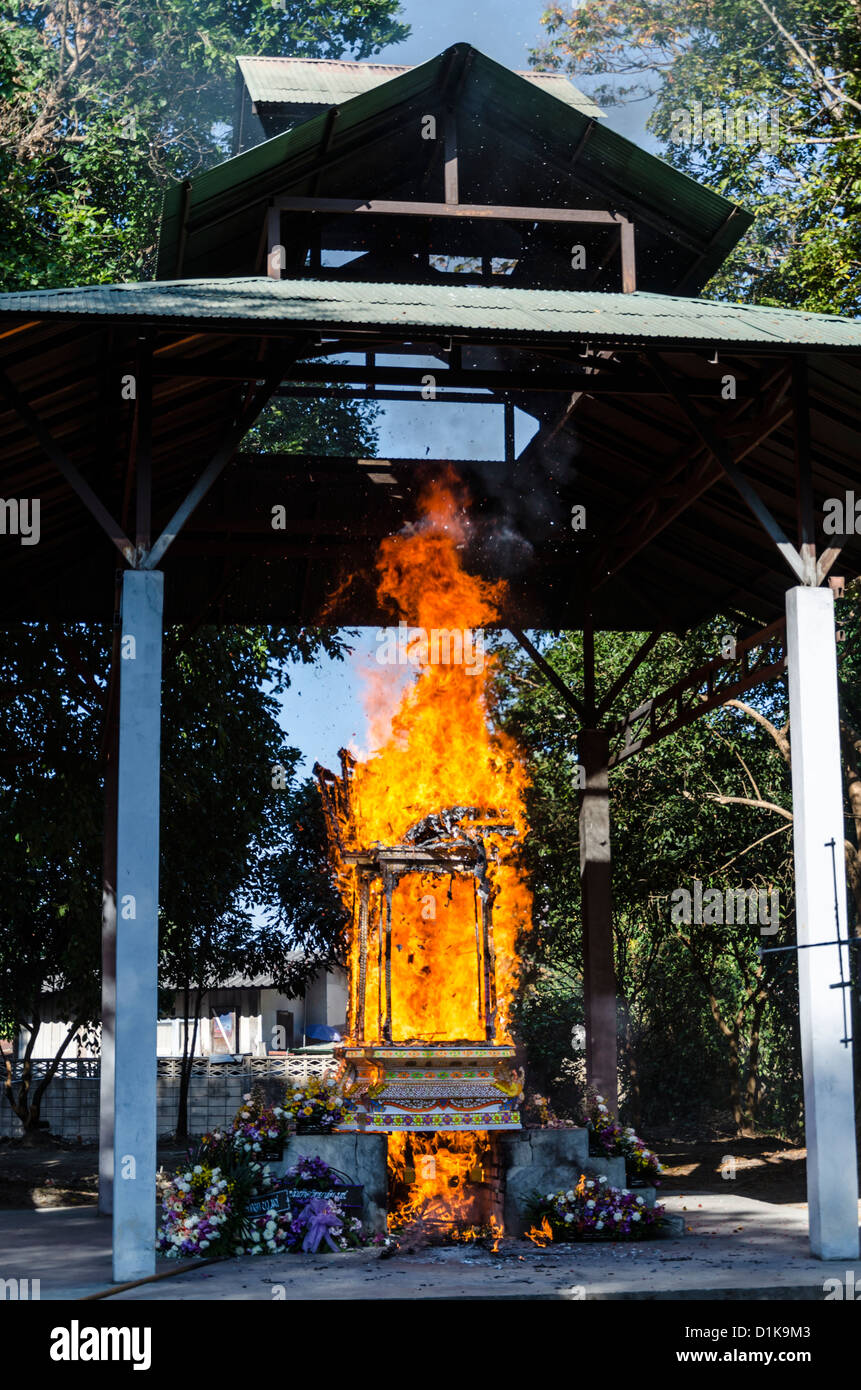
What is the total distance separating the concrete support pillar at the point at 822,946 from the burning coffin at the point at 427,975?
3.22 m

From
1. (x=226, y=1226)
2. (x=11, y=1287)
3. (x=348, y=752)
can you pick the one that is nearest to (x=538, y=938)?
(x=348, y=752)

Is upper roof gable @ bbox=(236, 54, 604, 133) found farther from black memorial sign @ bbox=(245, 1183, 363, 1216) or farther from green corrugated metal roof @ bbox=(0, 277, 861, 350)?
black memorial sign @ bbox=(245, 1183, 363, 1216)

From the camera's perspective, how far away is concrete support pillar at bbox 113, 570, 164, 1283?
34.6ft

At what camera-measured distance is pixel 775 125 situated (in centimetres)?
2305

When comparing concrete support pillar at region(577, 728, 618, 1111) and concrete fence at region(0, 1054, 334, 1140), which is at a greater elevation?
concrete support pillar at region(577, 728, 618, 1111)

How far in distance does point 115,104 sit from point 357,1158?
30.5 meters

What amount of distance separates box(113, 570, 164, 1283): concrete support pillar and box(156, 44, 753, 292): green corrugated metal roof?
4720 millimetres

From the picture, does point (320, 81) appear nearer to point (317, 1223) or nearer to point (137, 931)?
point (137, 931)

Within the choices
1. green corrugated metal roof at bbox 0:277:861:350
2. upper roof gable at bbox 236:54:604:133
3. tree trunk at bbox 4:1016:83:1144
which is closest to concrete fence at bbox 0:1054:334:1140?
tree trunk at bbox 4:1016:83:1144

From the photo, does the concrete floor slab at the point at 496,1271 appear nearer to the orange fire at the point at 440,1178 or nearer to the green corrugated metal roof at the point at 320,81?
the orange fire at the point at 440,1178

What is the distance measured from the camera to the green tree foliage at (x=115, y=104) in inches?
1030

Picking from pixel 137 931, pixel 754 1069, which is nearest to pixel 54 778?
pixel 137 931
